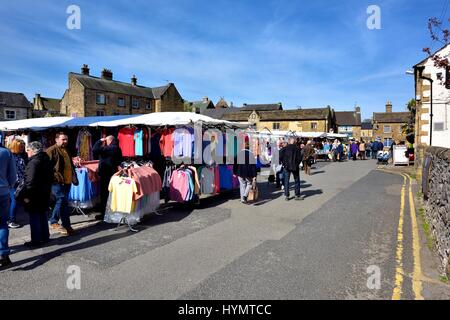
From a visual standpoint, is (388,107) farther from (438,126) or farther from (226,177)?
(226,177)

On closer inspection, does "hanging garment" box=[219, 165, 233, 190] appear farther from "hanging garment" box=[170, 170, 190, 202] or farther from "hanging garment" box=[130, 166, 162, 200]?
"hanging garment" box=[130, 166, 162, 200]

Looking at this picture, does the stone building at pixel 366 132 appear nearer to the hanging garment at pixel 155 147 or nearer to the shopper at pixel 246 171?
the shopper at pixel 246 171

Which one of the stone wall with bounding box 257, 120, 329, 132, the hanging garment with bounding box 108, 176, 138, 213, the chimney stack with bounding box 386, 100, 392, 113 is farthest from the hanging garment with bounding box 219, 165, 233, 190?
the chimney stack with bounding box 386, 100, 392, 113

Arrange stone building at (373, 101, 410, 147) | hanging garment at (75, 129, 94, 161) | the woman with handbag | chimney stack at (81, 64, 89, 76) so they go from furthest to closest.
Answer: stone building at (373, 101, 410, 147) → chimney stack at (81, 64, 89, 76) → hanging garment at (75, 129, 94, 161) → the woman with handbag

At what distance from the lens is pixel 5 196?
4.54 meters

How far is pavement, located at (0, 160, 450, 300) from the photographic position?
369cm

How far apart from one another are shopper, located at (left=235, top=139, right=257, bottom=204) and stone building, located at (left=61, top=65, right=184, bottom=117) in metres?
37.3

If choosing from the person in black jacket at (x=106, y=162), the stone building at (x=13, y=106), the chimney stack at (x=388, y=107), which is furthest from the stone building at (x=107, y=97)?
the chimney stack at (x=388, y=107)

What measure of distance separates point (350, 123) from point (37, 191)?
75498 mm

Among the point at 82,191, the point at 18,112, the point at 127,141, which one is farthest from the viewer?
the point at 18,112

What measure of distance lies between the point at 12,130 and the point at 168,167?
6.81 m

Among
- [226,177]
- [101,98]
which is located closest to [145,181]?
[226,177]

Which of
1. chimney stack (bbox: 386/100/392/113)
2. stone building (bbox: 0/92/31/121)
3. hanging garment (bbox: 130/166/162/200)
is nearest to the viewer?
hanging garment (bbox: 130/166/162/200)
